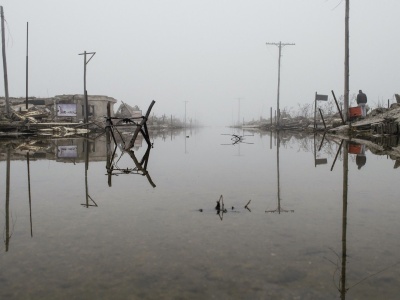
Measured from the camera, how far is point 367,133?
21.0 m

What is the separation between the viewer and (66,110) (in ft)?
105

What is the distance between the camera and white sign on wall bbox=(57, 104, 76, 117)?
31812 millimetres

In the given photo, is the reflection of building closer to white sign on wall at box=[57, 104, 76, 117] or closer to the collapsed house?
the collapsed house

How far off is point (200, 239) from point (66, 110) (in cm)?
3243

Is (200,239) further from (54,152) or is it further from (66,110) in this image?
(66,110)

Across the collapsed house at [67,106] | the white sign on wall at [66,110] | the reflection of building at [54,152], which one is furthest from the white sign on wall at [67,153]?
the white sign on wall at [66,110]

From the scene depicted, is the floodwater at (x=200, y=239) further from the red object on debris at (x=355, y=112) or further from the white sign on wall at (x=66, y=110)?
the white sign on wall at (x=66, y=110)

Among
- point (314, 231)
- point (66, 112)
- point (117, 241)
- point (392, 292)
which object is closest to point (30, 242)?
point (117, 241)

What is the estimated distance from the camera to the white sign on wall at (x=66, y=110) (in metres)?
31.8

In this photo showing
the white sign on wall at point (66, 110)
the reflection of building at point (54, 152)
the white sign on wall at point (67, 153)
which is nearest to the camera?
the reflection of building at point (54, 152)

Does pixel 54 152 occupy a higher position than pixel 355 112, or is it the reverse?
pixel 355 112

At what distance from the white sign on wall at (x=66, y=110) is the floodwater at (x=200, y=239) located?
27.8 metres

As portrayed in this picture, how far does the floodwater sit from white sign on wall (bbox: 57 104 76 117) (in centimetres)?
2784

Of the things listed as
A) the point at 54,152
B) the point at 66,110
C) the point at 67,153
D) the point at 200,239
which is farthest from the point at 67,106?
the point at 200,239
